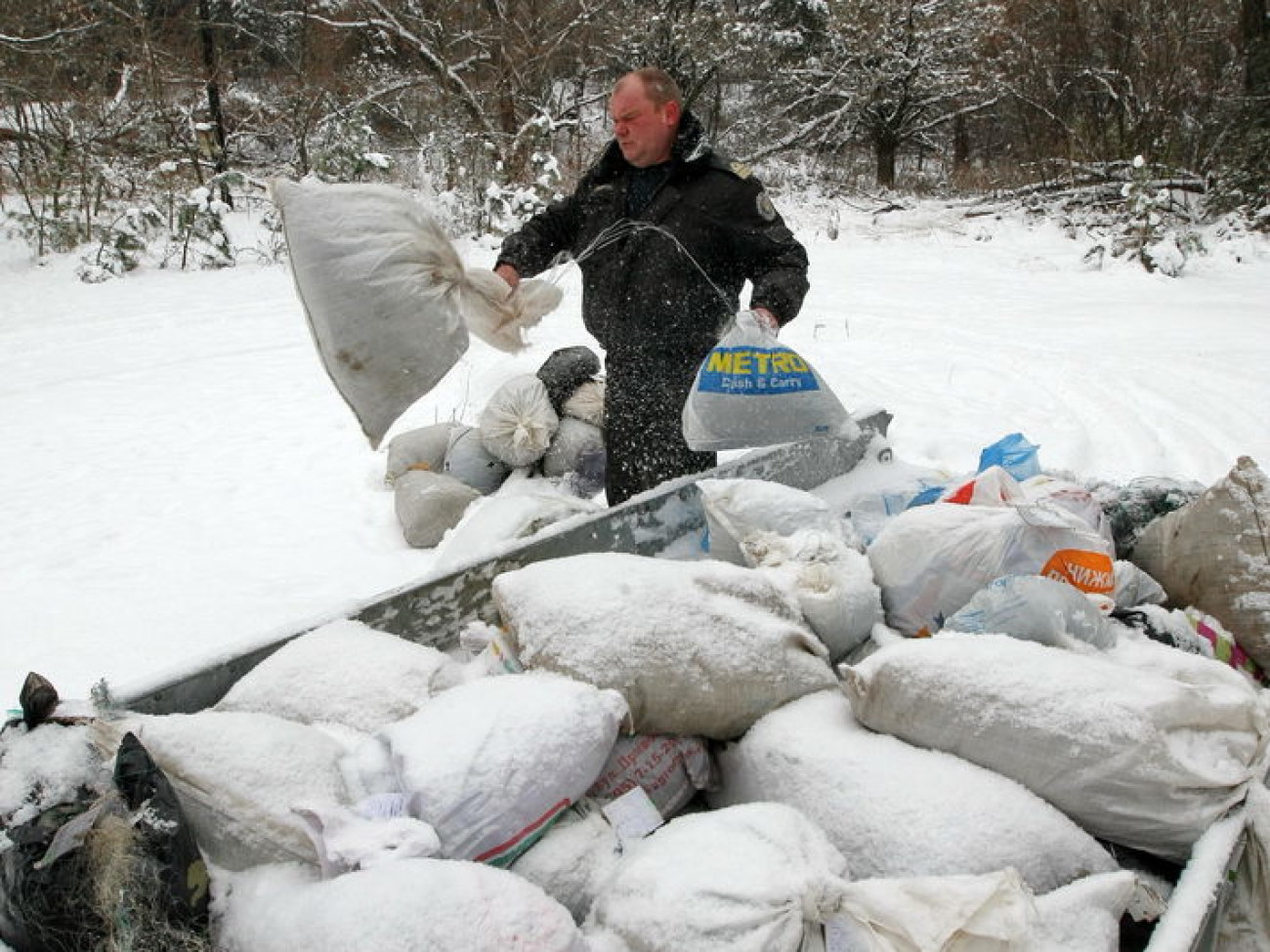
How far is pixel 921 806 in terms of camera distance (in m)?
1.27

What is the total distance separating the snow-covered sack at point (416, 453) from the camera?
13.5 feet

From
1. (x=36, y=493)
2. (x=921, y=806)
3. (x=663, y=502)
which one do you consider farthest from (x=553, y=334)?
(x=921, y=806)

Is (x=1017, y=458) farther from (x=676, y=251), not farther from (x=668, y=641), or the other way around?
(x=668, y=641)

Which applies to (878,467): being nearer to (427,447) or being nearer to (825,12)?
(427,447)

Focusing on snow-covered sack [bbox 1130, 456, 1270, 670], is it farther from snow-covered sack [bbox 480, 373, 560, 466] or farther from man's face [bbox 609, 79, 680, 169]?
snow-covered sack [bbox 480, 373, 560, 466]

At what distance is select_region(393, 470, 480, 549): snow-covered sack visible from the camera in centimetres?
357

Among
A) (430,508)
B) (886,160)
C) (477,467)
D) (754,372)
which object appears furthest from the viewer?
(886,160)

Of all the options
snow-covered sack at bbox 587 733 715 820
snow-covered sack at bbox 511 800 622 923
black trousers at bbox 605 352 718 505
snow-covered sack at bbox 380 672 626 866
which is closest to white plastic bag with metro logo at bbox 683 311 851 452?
black trousers at bbox 605 352 718 505

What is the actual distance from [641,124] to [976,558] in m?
1.63

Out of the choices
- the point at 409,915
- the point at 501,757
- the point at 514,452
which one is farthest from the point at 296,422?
the point at 409,915

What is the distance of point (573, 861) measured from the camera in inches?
49.5

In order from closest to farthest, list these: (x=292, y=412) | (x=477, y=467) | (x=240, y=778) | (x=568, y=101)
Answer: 1. (x=240, y=778)
2. (x=477, y=467)
3. (x=292, y=412)
4. (x=568, y=101)

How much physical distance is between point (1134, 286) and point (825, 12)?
1108cm

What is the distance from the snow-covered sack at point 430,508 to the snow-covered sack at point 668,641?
1.95m
